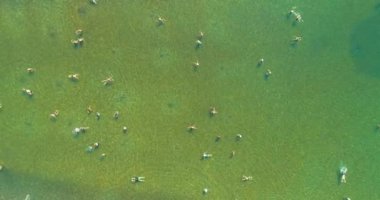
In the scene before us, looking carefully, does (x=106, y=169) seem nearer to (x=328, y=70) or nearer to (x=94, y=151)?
(x=94, y=151)

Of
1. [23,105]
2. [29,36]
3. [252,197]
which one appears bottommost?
[252,197]

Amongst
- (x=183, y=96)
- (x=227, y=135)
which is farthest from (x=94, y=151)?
(x=227, y=135)

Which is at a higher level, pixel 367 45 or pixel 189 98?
pixel 367 45

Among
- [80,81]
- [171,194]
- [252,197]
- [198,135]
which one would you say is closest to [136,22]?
[80,81]

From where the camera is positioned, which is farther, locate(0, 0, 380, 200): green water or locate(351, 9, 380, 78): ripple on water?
locate(351, 9, 380, 78): ripple on water

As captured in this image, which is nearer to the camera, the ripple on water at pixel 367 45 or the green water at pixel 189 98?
the green water at pixel 189 98

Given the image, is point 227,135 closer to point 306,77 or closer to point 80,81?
point 306,77

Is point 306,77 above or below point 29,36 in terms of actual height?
below
